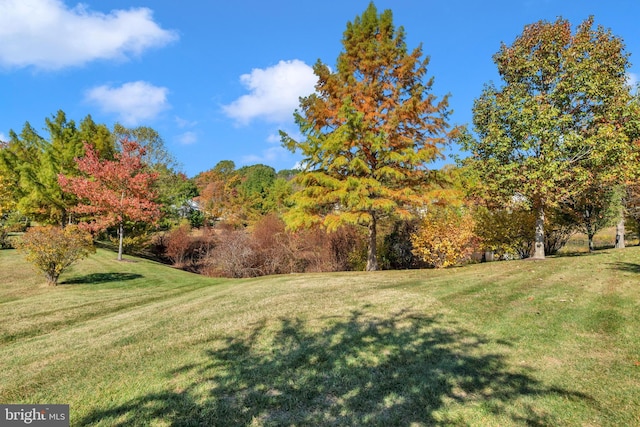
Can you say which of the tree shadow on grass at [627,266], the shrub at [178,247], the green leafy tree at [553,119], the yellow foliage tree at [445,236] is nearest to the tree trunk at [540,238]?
the green leafy tree at [553,119]

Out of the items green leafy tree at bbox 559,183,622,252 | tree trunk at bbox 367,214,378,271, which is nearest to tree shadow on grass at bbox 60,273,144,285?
tree trunk at bbox 367,214,378,271

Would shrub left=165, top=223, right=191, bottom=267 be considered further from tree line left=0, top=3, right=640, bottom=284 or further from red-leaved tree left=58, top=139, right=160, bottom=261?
tree line left=0, top=3, right=640, bottom=284

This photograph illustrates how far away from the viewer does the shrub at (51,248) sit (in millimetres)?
12672

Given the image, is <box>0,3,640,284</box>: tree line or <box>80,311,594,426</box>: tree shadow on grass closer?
<box>80,311,594,426</box>: tree shadow on grass

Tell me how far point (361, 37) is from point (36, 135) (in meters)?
30.1

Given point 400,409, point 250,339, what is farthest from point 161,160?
point 400,409

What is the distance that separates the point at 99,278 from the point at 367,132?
44.5 ft

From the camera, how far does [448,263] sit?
15.8 metres

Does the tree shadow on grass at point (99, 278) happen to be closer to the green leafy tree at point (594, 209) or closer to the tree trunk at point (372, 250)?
the tree trunk at point (372, 250)

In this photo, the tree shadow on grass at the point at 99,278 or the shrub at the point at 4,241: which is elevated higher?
the shrub at the point at 4,241

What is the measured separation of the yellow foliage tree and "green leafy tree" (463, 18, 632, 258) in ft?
6.14

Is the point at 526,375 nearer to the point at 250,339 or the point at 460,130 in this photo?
the point at 250,339

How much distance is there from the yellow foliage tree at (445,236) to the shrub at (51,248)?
1433cm

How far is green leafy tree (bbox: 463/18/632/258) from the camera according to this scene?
43.3 ft
